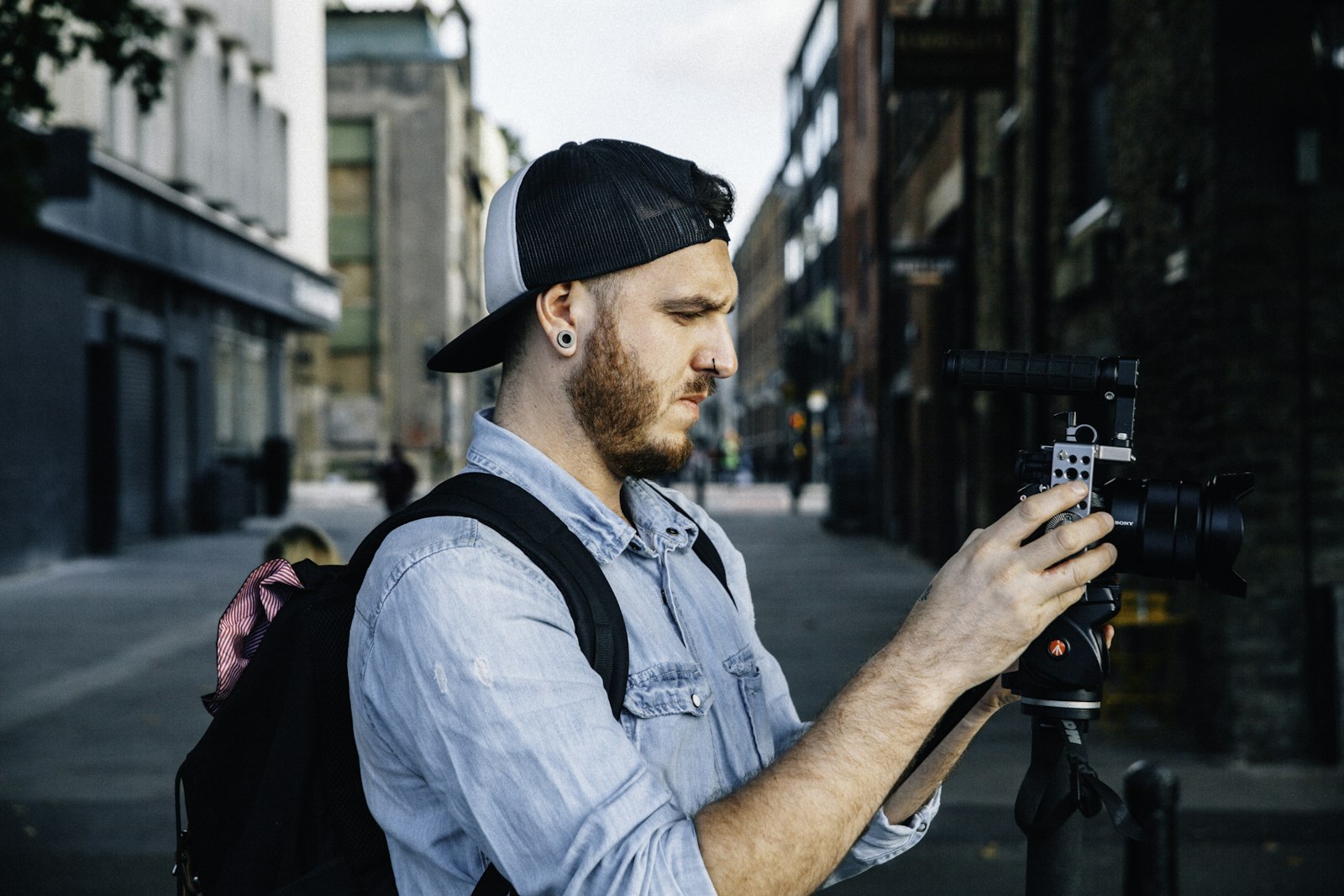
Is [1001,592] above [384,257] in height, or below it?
below

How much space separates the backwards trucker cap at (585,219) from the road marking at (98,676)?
23.0 feet

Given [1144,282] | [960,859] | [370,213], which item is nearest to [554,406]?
[960,859]

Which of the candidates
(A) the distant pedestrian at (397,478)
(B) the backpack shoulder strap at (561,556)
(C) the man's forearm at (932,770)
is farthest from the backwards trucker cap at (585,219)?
(A) the distant pedestrian at (397,478)

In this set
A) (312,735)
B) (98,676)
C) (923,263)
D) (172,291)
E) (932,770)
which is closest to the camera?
(312,735)

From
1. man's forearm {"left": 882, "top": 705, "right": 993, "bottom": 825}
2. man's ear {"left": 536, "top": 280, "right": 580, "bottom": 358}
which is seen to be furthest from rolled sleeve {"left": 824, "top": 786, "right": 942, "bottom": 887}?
man's ear {"left": 536, "top": 280, "right": 580, "bottom": 358}

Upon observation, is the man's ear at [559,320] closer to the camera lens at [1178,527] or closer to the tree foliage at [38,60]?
the camera lens at [1178,527]

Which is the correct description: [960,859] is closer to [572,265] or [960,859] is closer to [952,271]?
[572,265]

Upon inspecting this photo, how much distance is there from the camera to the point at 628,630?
1.62m

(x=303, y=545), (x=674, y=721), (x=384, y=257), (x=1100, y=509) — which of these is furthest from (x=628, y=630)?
(x=384, y=257)

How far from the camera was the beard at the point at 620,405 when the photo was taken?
64.9 inches

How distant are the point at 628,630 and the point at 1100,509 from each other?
1.96 feet

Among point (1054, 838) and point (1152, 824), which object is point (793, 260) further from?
point (1054, 838)

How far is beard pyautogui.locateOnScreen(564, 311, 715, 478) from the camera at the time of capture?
165 cm

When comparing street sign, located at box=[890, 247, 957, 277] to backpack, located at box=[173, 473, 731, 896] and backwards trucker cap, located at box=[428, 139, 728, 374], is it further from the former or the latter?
backpack, located at box=[173, 473, 731, 896]
